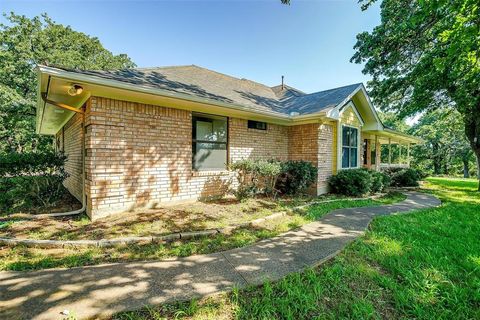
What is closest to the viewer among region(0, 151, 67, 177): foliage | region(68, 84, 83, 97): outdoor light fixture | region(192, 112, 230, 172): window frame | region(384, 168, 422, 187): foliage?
region(68, 84, 83, 97): outdoor light fixture

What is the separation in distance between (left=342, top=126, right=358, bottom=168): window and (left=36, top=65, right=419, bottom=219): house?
0.16 feet

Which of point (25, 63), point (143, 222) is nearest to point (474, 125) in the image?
point (143, 222)

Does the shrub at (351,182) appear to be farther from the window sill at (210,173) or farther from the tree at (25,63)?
the tree at (25,63)

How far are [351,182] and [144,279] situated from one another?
7981mm

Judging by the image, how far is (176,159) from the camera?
614 centimetres

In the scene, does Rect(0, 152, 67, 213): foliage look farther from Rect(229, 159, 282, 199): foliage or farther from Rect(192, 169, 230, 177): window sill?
Rect(229, 159, 282, 199): foliage

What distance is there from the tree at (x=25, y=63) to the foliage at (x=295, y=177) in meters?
18.4

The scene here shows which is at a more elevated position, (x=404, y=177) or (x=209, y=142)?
(x=209, y=142)

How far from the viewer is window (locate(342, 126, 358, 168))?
941 cm

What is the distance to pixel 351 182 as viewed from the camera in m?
8.31

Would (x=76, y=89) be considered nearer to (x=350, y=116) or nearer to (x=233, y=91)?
(x=233, y=91)

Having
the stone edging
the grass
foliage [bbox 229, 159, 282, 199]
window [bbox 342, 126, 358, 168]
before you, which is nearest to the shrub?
window [bbox 342, 126, 358, 168]

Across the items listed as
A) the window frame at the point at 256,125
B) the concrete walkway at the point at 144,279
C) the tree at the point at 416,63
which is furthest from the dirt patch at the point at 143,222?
the tree at the point at 416,63

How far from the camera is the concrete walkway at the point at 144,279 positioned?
2152 millimetres
